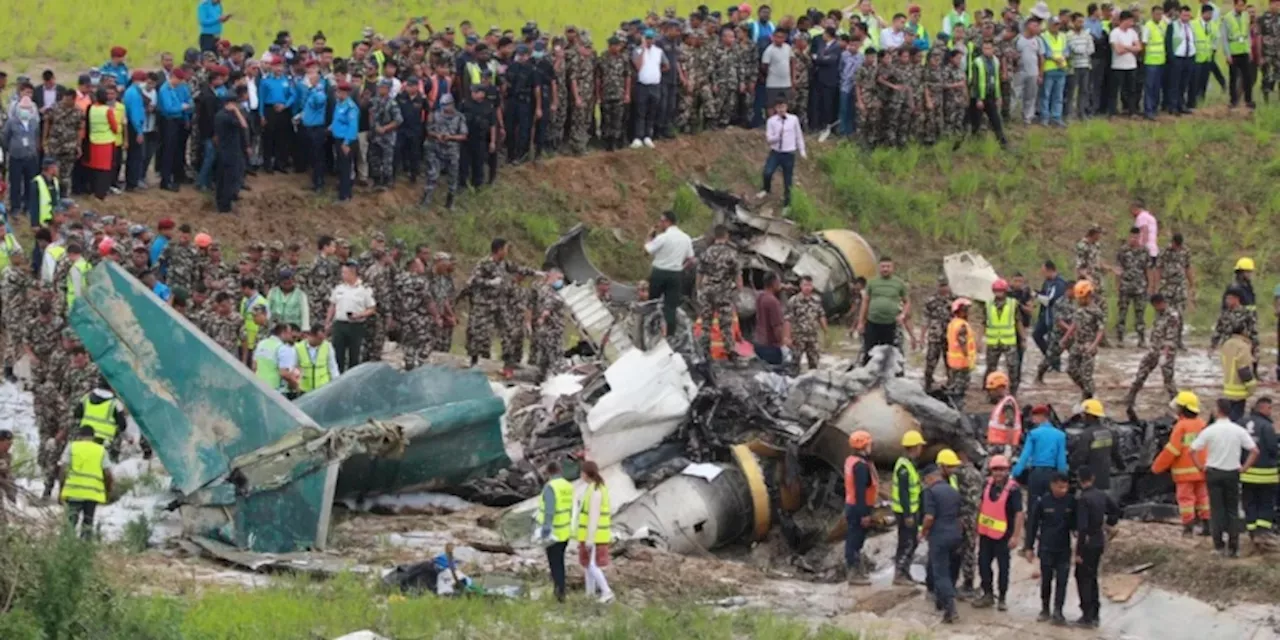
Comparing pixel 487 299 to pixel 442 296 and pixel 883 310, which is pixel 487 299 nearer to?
pixel 442 296

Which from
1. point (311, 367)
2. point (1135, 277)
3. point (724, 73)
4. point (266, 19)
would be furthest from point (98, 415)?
point (266, 19)

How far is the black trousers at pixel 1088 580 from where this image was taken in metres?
19.6

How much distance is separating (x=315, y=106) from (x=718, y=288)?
5.97 meters

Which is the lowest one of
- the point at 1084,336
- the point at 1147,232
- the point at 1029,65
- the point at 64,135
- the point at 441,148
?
the point at 1084,336

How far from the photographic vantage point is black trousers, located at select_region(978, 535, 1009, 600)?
20.1 metres

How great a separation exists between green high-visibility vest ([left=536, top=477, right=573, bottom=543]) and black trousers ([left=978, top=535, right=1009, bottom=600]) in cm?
339

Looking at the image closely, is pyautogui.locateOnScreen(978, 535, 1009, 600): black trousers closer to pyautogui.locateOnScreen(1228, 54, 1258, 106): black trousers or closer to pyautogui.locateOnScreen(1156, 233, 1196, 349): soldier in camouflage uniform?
pyautogui.locateOnScreen(1156, 233, 1196, 349): soldier in camouflage uniform

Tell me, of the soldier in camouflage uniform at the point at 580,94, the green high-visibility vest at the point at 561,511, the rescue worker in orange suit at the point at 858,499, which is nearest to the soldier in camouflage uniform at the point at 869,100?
the soldier in camouflage uniform at the point at 580,94

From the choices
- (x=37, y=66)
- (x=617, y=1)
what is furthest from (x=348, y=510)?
(x=617, y=1)

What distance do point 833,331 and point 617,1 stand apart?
18.3 meters

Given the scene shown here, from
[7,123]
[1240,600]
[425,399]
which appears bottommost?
[1240,600]

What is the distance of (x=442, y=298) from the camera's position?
87.4ft

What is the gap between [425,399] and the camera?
76.8 feet

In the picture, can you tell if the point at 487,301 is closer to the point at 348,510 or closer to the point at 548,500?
the point at 348,510
